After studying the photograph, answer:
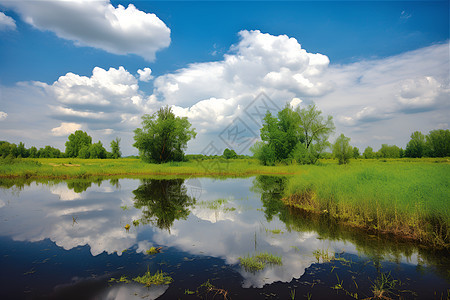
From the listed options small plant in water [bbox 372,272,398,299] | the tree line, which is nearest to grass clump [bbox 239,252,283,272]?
small plant in water [bbox 372,272,398,299]

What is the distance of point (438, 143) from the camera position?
6028 centimetres

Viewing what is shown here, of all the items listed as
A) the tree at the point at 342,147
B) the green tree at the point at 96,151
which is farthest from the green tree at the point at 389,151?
the green tree at the point at 96,151

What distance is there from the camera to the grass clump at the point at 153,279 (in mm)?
5051

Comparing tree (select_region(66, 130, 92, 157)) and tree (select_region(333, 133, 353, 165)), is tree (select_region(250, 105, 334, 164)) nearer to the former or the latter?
tree (select_region(333, 133, 353, 165))

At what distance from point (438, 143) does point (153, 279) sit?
274ft

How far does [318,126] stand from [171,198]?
42.4 metres

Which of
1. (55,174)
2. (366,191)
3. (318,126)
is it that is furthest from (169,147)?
(366,191)

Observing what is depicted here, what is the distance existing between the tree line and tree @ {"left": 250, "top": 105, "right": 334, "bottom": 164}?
5785 centimetres

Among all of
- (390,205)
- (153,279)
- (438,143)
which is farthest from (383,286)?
(438,143)

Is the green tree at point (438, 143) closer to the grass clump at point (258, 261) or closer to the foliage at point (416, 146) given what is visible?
the foliage at point (416, 146)

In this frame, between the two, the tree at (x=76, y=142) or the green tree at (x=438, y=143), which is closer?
the green tree at (x=438, y=143)

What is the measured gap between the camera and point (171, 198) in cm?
1554

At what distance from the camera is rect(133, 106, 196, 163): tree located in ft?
140

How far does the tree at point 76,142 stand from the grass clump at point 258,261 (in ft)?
317
